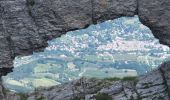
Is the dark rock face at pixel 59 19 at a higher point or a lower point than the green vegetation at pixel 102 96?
higher

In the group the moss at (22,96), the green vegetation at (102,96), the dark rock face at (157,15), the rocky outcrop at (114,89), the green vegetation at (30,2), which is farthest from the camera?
the moss at (22,96)

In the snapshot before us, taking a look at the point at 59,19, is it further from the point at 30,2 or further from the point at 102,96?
the point at 102,96

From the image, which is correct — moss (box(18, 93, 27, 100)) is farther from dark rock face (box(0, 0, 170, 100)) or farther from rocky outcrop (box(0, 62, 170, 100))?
dark rock face (box(0, 0, 170, 100))

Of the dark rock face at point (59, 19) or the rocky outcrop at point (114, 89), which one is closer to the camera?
the dark rock face at point (59, 19)

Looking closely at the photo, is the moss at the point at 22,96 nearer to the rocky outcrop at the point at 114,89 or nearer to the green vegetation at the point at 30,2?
the rocky outcrop at the point at 114,89

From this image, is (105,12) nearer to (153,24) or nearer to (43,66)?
(153,24)

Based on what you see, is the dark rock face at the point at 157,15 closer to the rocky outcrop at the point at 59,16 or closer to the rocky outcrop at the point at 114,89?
the rocky outcrop at the point at 59,16

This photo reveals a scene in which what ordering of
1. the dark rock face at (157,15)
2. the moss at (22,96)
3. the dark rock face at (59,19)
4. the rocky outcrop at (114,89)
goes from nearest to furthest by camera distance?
the dark rock face at (157,15)
the dark rock face at (59,19)
the rocky outcrop at (114,89)
the moss at (22,96)

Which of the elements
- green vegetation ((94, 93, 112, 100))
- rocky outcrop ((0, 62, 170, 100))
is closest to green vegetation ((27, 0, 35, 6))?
rocky outcrop ((0, 62, 170, 100))

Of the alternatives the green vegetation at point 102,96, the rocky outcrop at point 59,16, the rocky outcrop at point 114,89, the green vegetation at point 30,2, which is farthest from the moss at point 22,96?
the green vegetation at point 30,2

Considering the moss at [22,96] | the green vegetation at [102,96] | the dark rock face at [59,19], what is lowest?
the moss at [22,96]

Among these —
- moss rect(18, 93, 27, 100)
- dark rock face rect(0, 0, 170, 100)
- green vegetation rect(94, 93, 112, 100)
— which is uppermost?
dark rock face rect(0, 0, 170, 100)
